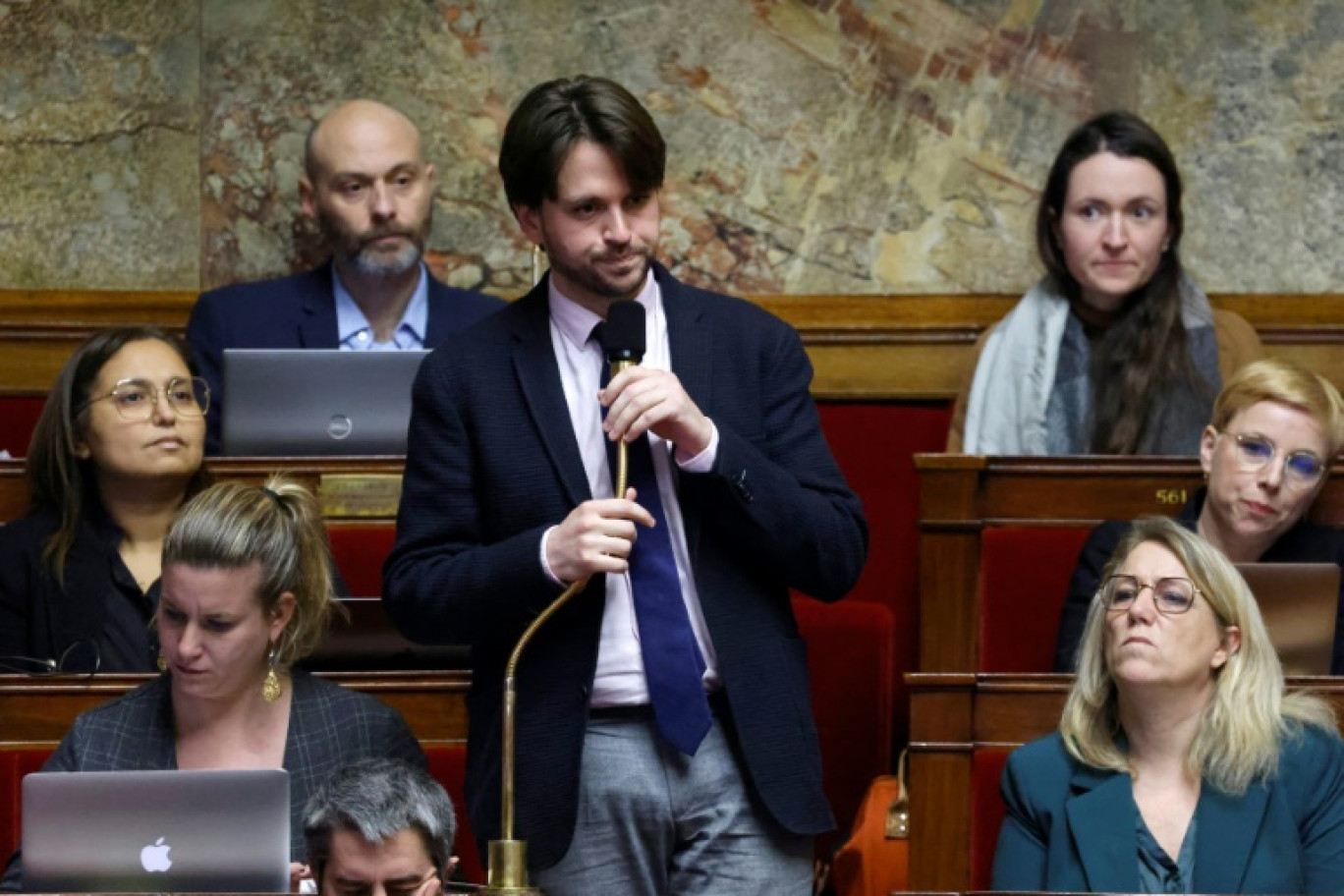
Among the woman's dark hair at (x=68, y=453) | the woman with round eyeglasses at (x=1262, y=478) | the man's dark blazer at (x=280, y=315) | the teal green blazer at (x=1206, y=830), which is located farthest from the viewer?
the man's dark blazer at (x=280, y=315)

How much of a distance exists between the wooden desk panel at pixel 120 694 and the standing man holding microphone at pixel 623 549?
0.85 feet

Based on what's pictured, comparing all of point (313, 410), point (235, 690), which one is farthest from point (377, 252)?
point (235, 690)

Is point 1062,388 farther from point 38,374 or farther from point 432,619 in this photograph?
point 38,374

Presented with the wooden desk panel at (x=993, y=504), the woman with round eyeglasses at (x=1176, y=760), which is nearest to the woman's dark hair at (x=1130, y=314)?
the wooden desk panel at (x=993, y=504)

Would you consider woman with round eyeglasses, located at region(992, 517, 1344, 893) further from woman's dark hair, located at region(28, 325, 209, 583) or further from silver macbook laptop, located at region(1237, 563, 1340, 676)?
woman's dark hair, located at region(28, 325, 209, 583)

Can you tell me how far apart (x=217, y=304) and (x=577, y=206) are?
4.15ft

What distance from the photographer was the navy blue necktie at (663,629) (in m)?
1.51

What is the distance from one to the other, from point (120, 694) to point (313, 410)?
0.50 meters

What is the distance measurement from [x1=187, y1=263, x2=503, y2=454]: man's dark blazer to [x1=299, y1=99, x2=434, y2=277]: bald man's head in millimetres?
58

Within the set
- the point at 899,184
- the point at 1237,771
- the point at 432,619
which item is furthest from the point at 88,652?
the point at 899,184

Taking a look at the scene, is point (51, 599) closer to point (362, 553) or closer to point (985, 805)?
point (362, 553)

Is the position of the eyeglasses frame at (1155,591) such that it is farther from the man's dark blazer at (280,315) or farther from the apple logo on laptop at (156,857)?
the man's dark blazer at (280,315)

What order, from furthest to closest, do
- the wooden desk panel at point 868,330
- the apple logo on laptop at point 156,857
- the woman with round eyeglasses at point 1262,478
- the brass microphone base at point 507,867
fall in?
the wooden desk panel at point 868,330 < the woman with round eyeglasses at point 1262,478 < the apple logo on laptop at point 156,857 < the brass microphone base at point 507,867

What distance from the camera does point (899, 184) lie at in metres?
3.01
